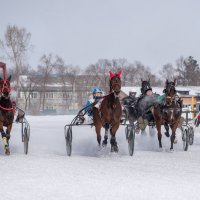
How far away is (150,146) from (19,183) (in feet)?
31.5

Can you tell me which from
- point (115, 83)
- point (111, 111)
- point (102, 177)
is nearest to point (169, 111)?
point (111, 111)

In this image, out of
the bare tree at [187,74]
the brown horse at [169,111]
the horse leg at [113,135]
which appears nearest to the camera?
the horse leg at [113,135]

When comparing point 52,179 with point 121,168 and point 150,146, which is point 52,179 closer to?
point 121,168

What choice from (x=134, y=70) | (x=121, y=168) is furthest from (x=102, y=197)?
(x=134, y=70)

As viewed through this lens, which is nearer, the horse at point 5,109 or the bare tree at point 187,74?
the horse at point 5,109

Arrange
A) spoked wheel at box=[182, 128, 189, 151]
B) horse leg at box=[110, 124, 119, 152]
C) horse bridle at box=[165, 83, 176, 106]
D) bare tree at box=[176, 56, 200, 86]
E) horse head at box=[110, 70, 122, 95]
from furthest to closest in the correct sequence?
bare tree at box=[176, 56, 200, 86] < spoked wheel at box=[182, 128, 189, 151] < horse bridle at box=[165, 83, 176, 106] < horse leg at box=[110, 124, 119, 152] < horse head at box=[110, 70, 122, 95]

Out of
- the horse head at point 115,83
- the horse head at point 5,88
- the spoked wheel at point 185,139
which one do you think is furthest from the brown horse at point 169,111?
the horse head at point 5,88

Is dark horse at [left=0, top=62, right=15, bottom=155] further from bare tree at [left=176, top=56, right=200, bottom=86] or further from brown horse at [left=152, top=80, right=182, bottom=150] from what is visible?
bare tree at [left=176, top=56, right=200, bottom=86]

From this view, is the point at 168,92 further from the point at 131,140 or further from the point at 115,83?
the point at 115,83

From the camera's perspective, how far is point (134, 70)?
11681 cm

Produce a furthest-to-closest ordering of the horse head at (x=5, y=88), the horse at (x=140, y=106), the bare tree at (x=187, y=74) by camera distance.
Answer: the bare tree at (x=187, y=74) → the horse at (x=140, y=106) → the horse head at (x=5, y=88)

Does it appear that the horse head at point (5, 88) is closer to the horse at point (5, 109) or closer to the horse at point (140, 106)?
the horse at point (5, 109)

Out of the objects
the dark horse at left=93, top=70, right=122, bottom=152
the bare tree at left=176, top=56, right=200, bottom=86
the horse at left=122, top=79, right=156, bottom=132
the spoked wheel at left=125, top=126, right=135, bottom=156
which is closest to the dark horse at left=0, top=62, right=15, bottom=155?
the dark horse at left=93, top=70, right=122, bottom=152

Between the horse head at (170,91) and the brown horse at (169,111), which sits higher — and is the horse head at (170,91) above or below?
above
